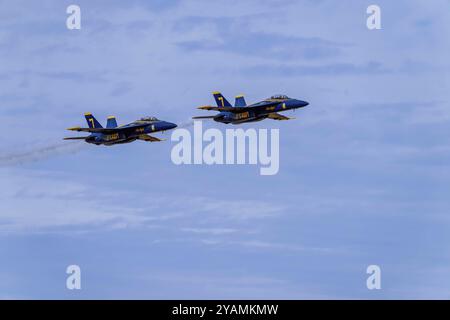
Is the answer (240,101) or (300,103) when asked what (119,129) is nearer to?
(240,101)

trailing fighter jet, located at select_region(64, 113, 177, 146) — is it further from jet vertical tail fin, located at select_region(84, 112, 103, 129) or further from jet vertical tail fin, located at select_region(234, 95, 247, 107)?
jet vertical tail fin, located at select_region(234, 95, 247, 107)

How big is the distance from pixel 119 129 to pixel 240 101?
1613cm

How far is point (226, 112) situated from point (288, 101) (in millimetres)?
8115

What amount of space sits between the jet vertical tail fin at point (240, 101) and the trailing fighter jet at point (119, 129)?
8.39 meters

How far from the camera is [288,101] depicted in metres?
175

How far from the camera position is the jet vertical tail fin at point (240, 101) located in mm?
175250

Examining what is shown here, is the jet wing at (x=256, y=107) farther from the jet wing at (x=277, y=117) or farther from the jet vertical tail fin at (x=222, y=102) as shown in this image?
the jet wing at (x=277, y=117)

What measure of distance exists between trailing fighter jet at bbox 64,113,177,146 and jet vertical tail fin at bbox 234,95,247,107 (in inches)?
330

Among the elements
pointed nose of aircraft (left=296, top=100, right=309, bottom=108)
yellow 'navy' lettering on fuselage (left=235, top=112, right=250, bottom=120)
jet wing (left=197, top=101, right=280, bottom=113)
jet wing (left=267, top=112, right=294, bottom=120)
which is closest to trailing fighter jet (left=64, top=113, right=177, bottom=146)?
jet wing (left=197, top=101, right=280, bottom=113)

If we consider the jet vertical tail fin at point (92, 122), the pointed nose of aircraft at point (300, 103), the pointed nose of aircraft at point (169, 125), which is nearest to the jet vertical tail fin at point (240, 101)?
the pointed nose of aircraft at point (300, 103)

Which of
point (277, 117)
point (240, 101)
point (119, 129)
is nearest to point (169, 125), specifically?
point (119, 129)

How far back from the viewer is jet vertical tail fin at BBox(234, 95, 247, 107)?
17525 cm
